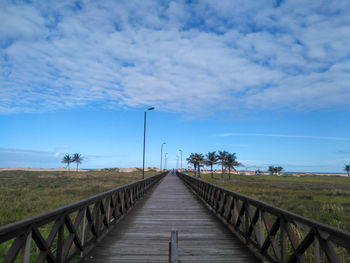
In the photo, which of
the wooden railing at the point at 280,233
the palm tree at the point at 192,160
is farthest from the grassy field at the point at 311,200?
the palm tree at the point at 192,160

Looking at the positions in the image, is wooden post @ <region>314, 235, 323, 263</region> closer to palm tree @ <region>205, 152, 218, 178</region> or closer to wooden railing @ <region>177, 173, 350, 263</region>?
wooden railing @ <region>177, 173, 350, 263</region>

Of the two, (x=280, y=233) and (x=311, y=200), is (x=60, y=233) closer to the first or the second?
(x=280, y=233)

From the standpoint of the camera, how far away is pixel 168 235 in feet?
20.5

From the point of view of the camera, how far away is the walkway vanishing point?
2.98 meters

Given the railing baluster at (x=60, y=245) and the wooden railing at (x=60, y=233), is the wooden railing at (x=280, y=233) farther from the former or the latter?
the railing baluster at (x=60, y=245)

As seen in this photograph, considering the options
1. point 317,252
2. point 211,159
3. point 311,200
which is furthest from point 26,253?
point 211,159

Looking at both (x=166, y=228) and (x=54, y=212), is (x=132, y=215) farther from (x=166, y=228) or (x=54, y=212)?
(x=54, y=212)

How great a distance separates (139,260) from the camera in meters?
4.53

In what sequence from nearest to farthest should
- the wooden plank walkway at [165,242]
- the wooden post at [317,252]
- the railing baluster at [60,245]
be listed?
the wooden post at [317,252] → the railing baluster at [60,245] → the wooden plank walkway at [165,242]

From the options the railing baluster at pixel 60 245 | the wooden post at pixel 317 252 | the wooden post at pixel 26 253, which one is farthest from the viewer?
the railing baluster at pixel 60 245

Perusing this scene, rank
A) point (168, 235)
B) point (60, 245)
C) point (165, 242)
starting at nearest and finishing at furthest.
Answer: point (60, 245) → point (165, 242) → point (168, 235)

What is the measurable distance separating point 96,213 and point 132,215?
3.56 meters

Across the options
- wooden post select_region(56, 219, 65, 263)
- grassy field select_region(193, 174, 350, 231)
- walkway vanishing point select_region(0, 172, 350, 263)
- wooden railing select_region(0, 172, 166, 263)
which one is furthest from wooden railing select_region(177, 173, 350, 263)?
grassy field select_region(193, 174, 350, 231)

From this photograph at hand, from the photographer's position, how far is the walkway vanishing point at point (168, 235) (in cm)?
298
